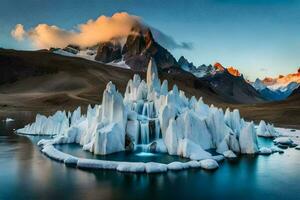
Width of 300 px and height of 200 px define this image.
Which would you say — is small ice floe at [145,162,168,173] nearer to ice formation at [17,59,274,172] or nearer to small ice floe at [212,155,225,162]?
ice formation at [17,59,274,172]

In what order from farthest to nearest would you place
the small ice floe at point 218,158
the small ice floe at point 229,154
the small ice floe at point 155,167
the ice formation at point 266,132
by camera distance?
the ice formation at point 266,132 < the small ice floe at point 229,154 < the small ice floe at point 218,158 < the small ice floe at point 155,167

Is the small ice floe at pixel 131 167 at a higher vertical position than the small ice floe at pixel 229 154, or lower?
lower

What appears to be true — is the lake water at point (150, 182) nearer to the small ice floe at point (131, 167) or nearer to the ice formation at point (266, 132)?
the small ice floe at point (131, 167)

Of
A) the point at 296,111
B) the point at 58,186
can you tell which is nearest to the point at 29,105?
the point at 296,111

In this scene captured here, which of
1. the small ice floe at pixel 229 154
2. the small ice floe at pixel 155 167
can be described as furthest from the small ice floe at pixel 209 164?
the small ice floe at pixel 229 154

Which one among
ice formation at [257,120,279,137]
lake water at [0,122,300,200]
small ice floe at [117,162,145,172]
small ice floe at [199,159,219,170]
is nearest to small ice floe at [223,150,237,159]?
lake water at [0,122,300,200]

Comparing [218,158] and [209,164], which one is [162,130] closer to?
[218,158]

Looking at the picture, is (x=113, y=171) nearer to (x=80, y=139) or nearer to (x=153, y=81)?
(x=80, y=139)
